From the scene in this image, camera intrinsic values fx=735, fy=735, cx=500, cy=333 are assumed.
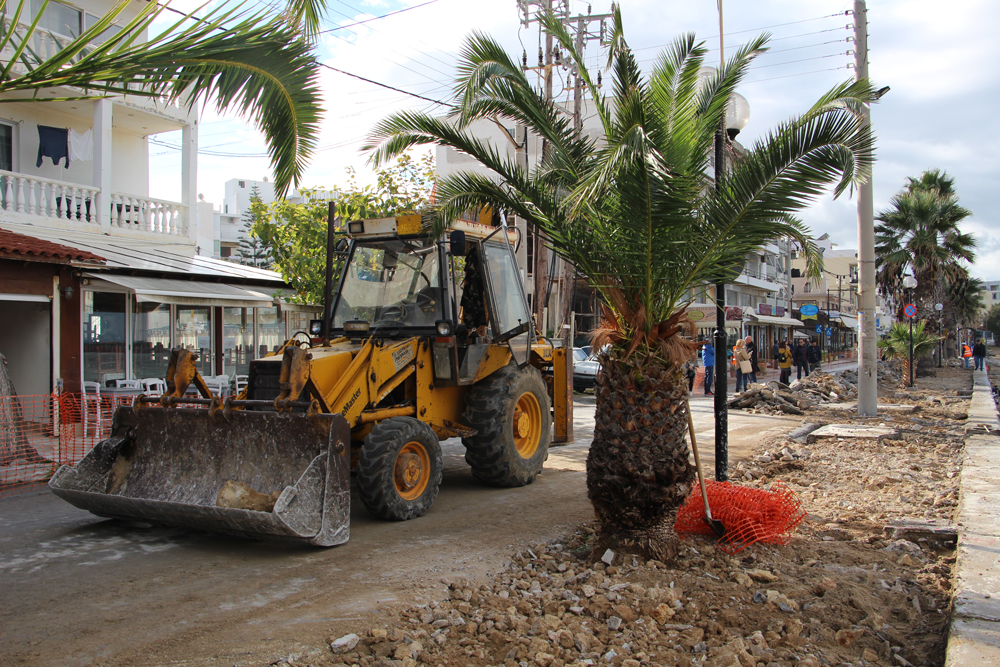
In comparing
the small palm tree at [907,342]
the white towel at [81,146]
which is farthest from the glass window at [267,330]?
the small palm tree at [907,342]

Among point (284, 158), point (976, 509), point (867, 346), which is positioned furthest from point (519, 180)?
point (867, 346)

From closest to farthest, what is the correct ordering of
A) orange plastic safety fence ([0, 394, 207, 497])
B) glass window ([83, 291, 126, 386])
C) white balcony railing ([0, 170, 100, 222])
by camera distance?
orange plastic safety fence ([0, 394, 207, 497])
glass window ([83, 291, 126, 386])
white balcony railing ([0, 170, 100, 222])

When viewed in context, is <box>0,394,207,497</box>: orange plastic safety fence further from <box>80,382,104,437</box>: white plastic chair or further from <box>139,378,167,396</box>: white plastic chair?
<box>139,378,167,396</box>: white plastic chair

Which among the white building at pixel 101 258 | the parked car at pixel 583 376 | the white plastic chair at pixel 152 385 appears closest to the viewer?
the white building at pixel 101 258

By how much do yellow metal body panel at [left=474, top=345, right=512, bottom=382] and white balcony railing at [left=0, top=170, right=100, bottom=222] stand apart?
10.0 m

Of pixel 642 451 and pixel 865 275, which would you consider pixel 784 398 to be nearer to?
pixel 865 275

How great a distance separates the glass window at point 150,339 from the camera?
13984 mm

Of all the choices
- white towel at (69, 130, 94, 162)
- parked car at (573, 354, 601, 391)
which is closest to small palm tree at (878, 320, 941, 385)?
parked car at (573, 354, 601, 391)

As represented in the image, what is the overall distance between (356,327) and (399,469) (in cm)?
161

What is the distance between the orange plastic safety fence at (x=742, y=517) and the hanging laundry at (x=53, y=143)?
1473 cm

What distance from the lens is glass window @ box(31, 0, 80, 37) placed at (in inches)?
585

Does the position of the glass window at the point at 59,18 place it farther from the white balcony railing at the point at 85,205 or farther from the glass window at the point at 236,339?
the glass window at the point at 236,339

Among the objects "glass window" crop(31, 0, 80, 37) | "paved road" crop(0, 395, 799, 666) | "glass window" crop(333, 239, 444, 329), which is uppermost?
"glass window" crop(31, 0, 80, 37)

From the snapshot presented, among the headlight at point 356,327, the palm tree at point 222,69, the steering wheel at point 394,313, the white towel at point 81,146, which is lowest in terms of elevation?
the headlight at point 356,327
